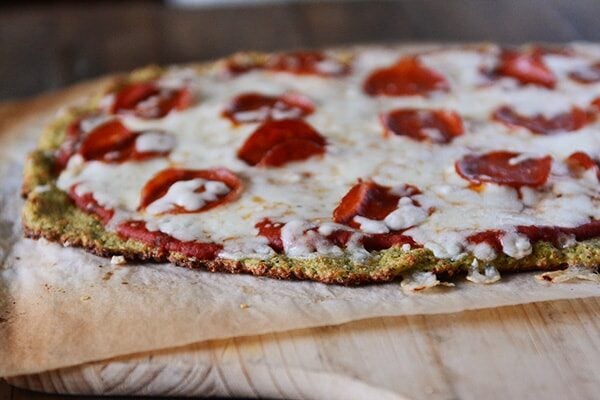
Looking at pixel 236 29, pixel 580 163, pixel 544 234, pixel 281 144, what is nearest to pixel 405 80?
pixel 281 144

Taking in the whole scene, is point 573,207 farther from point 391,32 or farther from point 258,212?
point 391,32

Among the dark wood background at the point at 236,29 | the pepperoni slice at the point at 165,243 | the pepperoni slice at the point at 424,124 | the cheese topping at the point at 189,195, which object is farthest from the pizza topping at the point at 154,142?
the dark wood background at the point at 236,29

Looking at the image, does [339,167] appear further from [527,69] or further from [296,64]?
[527,69]

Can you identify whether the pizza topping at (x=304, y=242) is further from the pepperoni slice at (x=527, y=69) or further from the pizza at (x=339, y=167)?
the pepperoni slice at (x=527, y=69)

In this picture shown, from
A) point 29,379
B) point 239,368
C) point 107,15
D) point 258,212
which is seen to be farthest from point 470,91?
point 107,15

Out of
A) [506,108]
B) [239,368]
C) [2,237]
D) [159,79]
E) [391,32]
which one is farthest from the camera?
[391,32]

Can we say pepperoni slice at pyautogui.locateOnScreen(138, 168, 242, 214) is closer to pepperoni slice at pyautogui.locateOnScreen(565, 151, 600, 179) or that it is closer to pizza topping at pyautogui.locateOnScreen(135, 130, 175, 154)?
pizza topping at pyautogui.locateOnScreen(135, 130, 175, 154)

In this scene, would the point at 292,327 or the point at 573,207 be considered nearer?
the point at 292,327

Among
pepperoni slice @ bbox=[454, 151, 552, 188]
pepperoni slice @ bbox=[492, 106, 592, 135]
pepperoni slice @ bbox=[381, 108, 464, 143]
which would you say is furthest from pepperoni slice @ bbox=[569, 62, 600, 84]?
pepperoni slice @ bbox=[454, 151, 552, 188]
